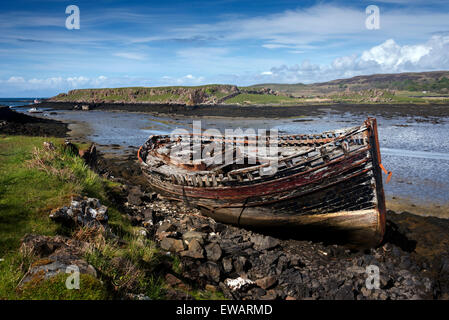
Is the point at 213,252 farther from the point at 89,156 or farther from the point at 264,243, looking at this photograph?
the point at 89,156

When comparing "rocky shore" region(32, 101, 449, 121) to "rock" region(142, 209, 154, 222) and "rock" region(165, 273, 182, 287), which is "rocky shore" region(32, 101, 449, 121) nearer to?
"rock" region(142, 209, 154, 222)

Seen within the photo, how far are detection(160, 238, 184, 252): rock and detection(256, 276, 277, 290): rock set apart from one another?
2.70 metres

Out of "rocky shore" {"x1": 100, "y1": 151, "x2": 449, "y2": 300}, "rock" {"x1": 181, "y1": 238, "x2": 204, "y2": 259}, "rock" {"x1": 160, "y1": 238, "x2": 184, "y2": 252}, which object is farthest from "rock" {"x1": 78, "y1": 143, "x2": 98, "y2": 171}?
"rock" {"x1": 181, "y1": 238, "x2": 204, "y2": 259}

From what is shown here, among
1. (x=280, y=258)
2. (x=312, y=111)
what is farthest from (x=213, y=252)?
(x=312, y=111)

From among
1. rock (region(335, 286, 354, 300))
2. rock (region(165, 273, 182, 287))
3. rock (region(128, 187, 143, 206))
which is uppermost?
rock (region(128, 187, 143, 206))

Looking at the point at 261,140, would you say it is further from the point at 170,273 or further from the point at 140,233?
the point at 170,273

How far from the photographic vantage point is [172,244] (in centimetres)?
941

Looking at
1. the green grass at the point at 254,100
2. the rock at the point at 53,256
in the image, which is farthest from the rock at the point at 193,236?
the green grass at the point at 254,100

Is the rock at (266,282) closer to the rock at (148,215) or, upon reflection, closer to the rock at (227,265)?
the rock at (227,265)

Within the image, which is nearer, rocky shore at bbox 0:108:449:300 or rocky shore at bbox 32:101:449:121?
rocky shore at bbox 0:108:449:300

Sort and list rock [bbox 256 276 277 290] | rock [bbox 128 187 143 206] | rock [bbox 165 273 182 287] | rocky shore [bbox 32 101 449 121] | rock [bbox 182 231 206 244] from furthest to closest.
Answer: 1. rocky shore [bbox 32 101 449 121]
2. rock [bbox 128 187 143 206]
3. rock [bbox 182 231 206 244]
4. rock [bbox 256 276 277 290]
5. rock [bbox 165 273 182 287]

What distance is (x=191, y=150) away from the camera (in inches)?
740

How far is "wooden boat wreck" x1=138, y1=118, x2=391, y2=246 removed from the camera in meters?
10.4
